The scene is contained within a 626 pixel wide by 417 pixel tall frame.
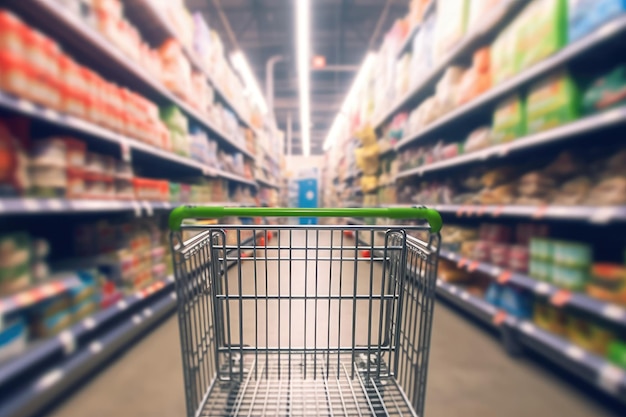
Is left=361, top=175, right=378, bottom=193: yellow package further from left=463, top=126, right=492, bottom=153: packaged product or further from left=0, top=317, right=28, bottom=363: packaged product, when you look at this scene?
left=0, top=317, right=28, bottom=363: packaged product

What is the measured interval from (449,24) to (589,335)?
210cm

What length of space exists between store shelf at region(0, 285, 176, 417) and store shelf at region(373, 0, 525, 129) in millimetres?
2657


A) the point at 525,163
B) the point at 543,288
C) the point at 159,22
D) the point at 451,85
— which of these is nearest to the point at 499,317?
the point at 543,288

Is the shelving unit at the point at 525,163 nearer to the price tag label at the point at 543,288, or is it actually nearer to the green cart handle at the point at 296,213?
the price tag label at the point at 543,288

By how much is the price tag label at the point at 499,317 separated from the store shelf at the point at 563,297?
0.18m

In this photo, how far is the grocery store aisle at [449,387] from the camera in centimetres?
119

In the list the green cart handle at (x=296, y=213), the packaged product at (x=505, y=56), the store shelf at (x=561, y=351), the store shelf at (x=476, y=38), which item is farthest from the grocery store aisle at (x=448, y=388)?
the store shelf at (x=476, y=38)

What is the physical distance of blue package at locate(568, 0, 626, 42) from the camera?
1127mm

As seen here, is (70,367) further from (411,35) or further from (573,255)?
(411,35)

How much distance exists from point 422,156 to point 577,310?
181 centimetres

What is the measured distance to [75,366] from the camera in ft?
4.07

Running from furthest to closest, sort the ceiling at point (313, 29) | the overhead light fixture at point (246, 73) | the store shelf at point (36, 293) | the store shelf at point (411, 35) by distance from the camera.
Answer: the ceiling at point (313, 29) → the overhead light fixture at point (246, 73) → the store shelf at point (411, 35) → the store shelf at point (36, 293)

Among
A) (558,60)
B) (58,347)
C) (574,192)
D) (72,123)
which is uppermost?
→ (558,60)

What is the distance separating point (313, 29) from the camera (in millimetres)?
8258
